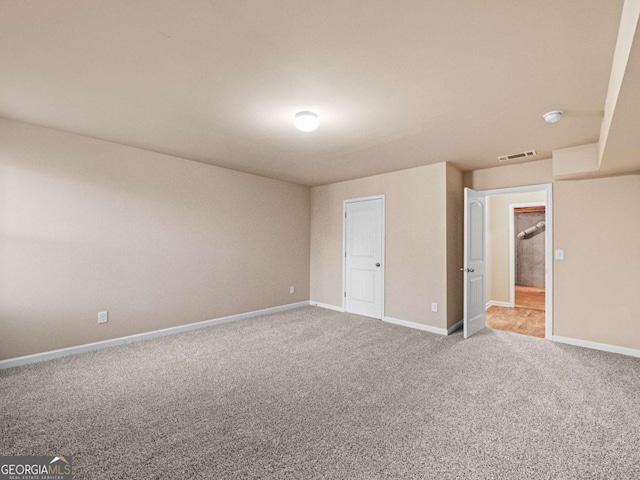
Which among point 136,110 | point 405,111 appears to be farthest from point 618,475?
point 136,110

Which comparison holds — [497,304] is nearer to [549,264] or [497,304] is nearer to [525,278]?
[549,264]

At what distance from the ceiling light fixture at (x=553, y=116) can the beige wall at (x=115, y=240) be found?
3.97m

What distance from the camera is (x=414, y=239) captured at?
4.53 m

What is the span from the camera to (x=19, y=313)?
2.98 meters

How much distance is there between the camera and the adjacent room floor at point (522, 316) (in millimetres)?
4480

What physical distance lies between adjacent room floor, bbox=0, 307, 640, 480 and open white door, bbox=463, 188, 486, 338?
1.88 ft

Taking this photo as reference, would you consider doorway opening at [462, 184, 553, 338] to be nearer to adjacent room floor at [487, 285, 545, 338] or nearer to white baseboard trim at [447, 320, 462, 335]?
adjacent room floor at [487, 285, 545, 338]

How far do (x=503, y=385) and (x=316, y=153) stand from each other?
3.21m

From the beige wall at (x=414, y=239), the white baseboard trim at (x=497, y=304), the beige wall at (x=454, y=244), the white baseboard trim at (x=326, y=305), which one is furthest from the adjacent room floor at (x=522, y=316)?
the white baseboard trim at (x=326, y=305)

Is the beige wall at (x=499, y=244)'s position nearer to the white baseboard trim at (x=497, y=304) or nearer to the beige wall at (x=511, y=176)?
the white baseboard trim at (x=497, y=304)

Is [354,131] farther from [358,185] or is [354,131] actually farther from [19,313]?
[19,313]

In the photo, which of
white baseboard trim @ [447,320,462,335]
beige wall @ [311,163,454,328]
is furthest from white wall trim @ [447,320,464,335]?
beige wall @ [311,163,454,328]

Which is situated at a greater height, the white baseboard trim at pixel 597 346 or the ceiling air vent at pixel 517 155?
the ceiling air vent at pixel 517 155

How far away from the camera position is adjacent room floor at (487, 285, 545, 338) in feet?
14.7
